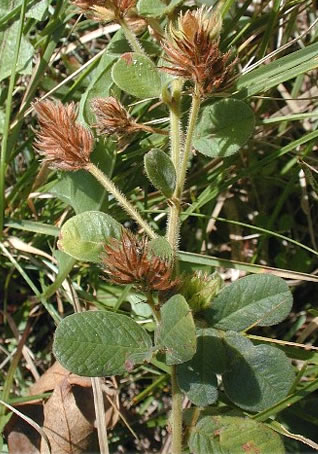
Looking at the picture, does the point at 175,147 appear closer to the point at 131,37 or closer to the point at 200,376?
the point at 131,37

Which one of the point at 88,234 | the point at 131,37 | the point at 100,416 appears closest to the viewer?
the point at 88,234

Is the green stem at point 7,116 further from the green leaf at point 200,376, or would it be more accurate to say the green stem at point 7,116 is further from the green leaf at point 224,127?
the green leaf at point 200,376

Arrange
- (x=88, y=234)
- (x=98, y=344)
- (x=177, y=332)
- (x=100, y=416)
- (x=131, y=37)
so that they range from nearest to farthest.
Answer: (x=177, y=332) → (x=98, y=344) → (x=88, y=234) → (x=131, y=37) → (x=100, y=416)

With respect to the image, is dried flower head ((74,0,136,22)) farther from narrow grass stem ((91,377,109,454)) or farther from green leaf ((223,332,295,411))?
narrow grass stem ((91,377,109,454))

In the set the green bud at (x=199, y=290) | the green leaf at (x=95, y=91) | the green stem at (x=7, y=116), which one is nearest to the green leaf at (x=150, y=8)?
the green leaf at (x=95, y=91)

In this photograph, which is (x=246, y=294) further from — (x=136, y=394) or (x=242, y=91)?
(x=136, y=394)

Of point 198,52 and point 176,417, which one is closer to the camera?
point 198,52

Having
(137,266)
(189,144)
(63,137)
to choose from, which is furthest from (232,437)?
(63,137)
